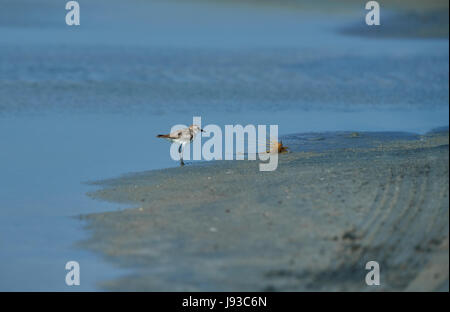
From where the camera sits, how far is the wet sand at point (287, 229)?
4.98 meters

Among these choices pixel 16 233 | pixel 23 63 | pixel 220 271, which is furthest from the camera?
pixel 23 63


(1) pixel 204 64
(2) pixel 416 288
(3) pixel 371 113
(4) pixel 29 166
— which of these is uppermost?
(1) pixel 204 64

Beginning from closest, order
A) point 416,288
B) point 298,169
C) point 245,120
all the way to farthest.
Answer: point 416,288 < point 298,169 < point 245,120

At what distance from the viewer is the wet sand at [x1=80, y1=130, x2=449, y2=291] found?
4.98 metres

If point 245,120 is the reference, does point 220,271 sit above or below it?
below

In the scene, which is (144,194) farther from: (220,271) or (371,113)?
(371,113)

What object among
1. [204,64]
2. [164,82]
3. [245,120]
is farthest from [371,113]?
[204,64]

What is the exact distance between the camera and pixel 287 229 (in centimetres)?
578

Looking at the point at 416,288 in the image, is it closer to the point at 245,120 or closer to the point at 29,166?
the point at 29,166

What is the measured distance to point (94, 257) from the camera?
5664 millimetres

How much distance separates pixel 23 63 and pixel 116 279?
564 inches

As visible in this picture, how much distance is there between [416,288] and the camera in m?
4.79

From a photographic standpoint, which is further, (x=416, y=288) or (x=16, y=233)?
(x=16, y=233)

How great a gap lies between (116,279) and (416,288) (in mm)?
2011
